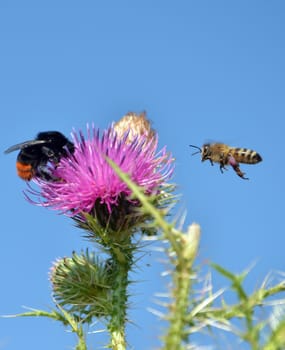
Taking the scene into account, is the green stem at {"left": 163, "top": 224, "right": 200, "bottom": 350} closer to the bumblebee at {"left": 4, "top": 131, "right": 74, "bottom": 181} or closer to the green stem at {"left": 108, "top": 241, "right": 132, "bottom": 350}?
the green stem at {"left": 108, "top": 241, "right": 132, "bottom": 350}

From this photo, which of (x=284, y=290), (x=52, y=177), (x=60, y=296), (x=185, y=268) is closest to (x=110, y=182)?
(x=52, y=177)

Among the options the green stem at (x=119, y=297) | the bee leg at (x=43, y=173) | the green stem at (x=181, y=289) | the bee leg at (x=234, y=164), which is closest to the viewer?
the green stem at (x=181, y=289)

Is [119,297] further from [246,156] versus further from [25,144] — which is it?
[246,156]

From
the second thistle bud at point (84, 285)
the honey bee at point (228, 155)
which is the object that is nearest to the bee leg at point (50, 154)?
the second thistle bud at point (84, 285)

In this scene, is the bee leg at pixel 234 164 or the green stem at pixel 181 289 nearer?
the green stem at pixel 181 289

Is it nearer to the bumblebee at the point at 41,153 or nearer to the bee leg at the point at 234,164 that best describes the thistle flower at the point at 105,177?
the bumblebee at the point at 41,153

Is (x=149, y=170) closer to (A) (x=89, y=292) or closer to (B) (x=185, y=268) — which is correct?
(A) (x=89, y=292)

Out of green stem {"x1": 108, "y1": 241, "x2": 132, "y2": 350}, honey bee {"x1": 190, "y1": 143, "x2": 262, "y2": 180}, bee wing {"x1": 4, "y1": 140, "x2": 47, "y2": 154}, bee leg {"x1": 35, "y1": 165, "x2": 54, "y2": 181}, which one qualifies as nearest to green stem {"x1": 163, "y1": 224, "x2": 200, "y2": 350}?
green stem {"x1": 108, "y1": 241, "x2": 132, "y2": 350}
